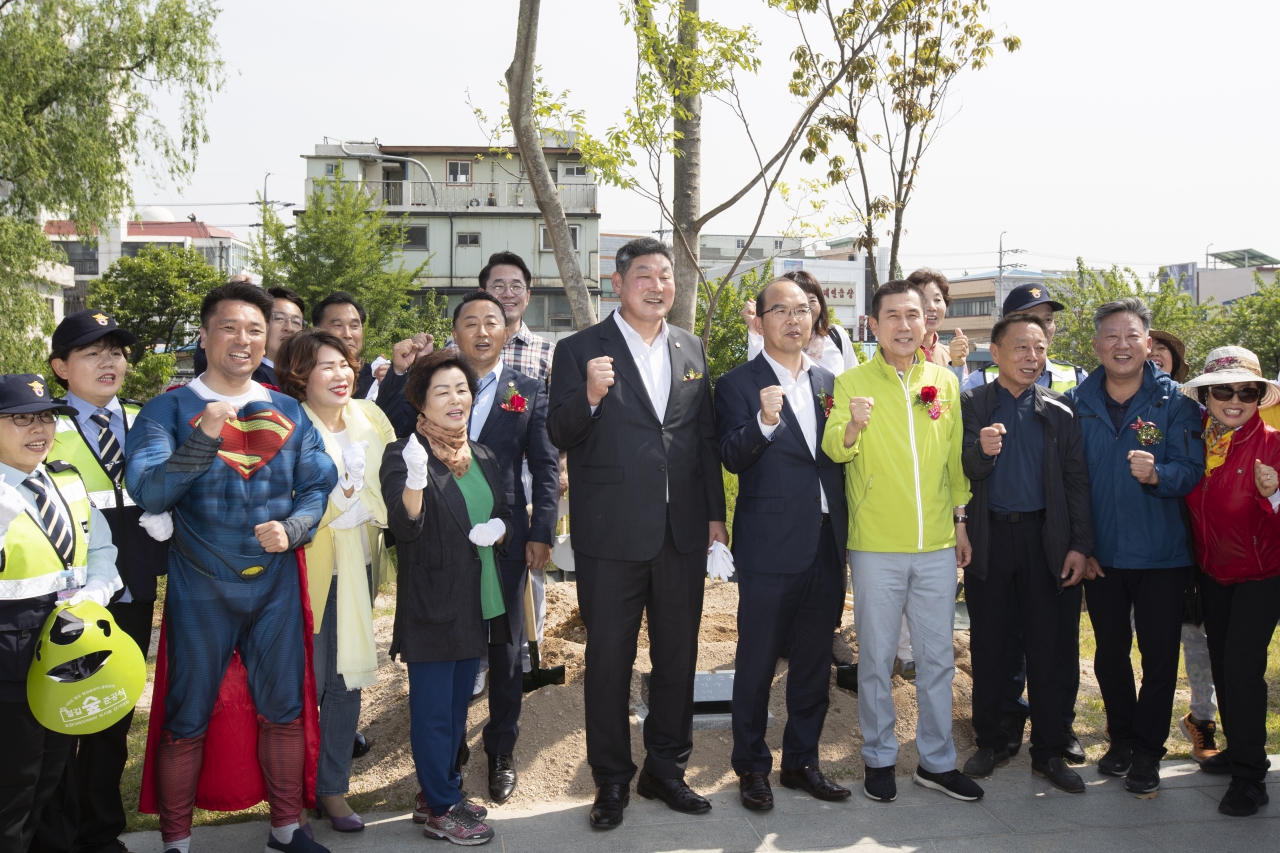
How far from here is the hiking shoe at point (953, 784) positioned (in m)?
3.94

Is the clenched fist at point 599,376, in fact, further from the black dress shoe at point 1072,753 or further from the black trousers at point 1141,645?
the black dress shoe at point 1072,753

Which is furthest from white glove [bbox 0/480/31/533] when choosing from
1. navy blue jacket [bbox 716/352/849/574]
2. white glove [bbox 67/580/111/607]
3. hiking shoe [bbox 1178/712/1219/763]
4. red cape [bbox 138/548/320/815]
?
hiking shoe [bbox 1178/712/1219/763]

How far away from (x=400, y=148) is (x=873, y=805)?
39.9 meters

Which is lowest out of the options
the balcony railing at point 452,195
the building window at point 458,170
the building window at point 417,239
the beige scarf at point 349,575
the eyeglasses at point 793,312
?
the beige scarf at point 349,575

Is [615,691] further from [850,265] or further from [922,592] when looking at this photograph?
[850,265]

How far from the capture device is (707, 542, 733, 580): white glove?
3914mm

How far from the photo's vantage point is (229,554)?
3227 mm

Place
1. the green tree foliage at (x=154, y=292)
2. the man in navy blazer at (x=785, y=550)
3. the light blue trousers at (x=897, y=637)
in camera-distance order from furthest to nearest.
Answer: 1. the green tree foliage at (x=154, y=292)
2. the light blue trousers at (x=897, y=637)
3. the man in navy blazer at (x=785, y=550)

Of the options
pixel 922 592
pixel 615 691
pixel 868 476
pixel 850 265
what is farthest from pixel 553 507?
pixel 850 265

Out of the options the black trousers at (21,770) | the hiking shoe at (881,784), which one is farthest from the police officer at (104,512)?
the hiking shoe at (881,784)

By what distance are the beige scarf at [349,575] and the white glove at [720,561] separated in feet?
4.50

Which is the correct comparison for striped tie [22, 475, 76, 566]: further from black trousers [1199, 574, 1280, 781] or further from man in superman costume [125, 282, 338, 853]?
black trousers [1199, 574, 1280, 781]

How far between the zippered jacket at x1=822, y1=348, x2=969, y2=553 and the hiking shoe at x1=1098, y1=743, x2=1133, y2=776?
1.29 meters

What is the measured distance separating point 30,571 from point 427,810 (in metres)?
1.69
